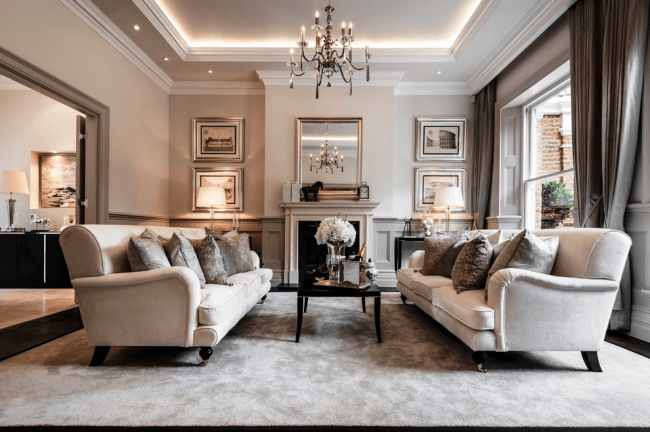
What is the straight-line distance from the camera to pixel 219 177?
5.86 metres

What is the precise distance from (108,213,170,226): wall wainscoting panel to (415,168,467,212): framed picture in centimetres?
415

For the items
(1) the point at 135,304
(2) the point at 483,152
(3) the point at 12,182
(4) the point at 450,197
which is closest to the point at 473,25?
(2) the point at 483,152

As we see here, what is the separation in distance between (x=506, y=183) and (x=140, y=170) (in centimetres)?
531

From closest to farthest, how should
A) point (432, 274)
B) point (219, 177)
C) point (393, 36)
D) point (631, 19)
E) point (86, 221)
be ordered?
point (631, 19) < point (432, 274) < point (86, 221) < point (393, 36) < point (219, 177)

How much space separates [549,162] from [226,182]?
4.74m

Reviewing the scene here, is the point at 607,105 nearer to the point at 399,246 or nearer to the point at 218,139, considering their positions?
the point at 399,246

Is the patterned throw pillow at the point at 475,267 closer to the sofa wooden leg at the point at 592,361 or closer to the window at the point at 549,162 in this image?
the sofa wooden leg at the point at 592,361

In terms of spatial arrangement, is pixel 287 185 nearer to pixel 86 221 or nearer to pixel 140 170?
pixel 140 170

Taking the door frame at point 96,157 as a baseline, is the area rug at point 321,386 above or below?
below

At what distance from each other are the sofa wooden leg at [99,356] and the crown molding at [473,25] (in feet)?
15.4

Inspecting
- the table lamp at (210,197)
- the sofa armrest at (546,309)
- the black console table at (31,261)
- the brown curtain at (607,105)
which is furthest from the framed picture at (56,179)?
the brown curtain at (607,105)

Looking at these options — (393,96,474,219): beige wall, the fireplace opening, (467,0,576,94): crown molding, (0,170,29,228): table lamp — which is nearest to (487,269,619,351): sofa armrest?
(467,0,576,94): crown molding

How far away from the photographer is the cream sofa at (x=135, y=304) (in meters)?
2.16

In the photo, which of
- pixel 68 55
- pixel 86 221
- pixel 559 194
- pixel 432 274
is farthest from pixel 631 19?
pixel 86 221
